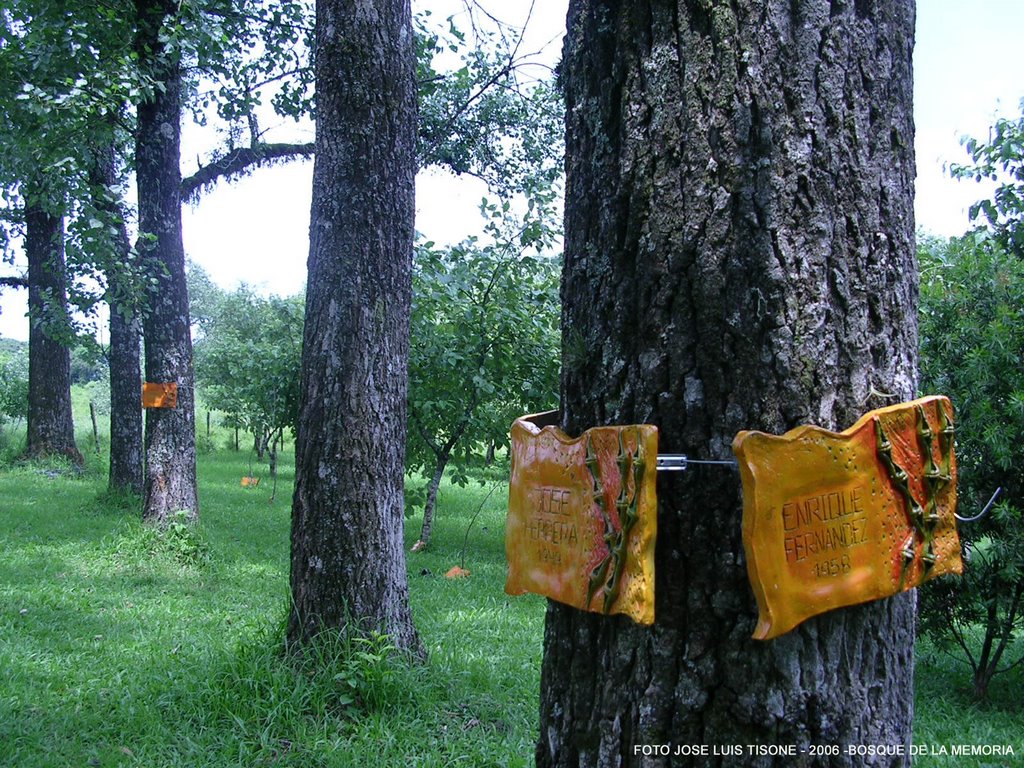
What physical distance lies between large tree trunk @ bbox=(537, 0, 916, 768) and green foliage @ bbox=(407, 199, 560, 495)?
618cm

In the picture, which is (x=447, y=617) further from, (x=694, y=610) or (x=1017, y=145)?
(x=1017, y=145)

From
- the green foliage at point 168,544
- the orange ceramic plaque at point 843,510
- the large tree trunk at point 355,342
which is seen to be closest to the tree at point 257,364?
the green foliage at point 168,544

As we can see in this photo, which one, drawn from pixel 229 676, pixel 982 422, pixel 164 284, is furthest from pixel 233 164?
pixel 982 422

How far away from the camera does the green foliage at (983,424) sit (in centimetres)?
460

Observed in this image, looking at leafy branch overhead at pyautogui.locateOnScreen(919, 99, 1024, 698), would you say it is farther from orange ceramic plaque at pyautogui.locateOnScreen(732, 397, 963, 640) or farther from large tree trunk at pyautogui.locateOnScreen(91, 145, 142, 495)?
large tree trunk at pyautogui.locateOnScreen(91, 145, 142, 495)

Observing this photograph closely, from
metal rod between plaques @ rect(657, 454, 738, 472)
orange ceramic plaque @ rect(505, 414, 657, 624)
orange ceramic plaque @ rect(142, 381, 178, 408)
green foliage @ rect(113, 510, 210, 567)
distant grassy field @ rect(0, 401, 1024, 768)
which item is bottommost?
distant grassy field @ rect(0, 401, 1024, 768)

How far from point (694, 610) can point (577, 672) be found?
310 millimetres

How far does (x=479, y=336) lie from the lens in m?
8.24

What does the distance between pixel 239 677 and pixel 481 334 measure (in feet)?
15.7

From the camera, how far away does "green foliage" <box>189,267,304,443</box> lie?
981cm

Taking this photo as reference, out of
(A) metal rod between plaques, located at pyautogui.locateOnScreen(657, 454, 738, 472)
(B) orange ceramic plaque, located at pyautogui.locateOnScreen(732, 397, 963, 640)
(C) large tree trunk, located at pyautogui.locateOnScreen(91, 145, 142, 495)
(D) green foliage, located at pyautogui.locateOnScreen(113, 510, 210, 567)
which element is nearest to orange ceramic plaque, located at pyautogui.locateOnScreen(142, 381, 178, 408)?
(D) green foliage, located at pyautogui.locateOnScreen(113, 510, 210, 567)

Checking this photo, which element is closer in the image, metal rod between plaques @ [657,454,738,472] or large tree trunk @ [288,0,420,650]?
metal rod between plaques @ [657,454,738,472]

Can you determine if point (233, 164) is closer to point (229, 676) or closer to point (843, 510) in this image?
point (229, 676)

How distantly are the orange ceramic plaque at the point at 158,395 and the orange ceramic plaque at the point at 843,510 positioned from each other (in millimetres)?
7249
